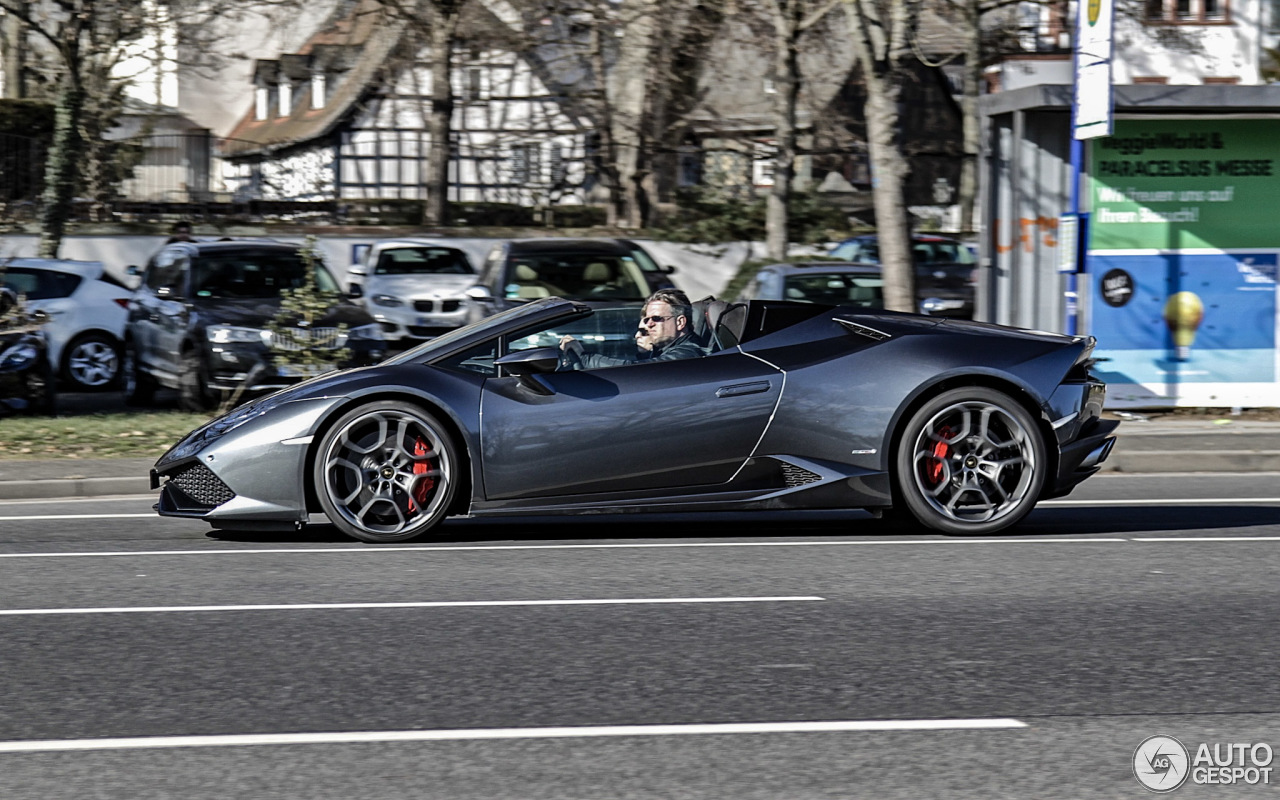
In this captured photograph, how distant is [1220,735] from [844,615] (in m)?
1.86

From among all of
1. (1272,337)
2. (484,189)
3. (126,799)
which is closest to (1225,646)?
(126,799)

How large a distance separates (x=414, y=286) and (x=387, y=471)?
45.5 feet

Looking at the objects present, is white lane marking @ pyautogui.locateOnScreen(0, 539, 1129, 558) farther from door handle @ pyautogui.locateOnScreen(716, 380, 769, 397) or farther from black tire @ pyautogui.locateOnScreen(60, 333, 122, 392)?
black tire @ pyautogui.locateOnScreen(60, 333, 122, 392)

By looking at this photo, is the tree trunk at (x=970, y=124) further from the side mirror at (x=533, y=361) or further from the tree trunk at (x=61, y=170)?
the side mirror at (x=533, y=361)

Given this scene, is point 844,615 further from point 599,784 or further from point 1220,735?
point 599,784

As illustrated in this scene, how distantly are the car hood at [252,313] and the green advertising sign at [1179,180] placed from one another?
680cm

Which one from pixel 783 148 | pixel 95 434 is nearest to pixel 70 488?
pixel 95 434

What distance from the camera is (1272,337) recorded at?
1465cm

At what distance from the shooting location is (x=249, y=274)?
1634 centimetres

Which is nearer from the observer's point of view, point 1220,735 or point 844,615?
point 1220,735

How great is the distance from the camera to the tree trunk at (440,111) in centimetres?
2805

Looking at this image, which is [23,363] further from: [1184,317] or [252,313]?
[1184,317]

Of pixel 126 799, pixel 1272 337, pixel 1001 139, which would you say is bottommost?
pixel 126 799

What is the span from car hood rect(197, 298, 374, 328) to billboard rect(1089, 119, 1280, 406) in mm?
6743
